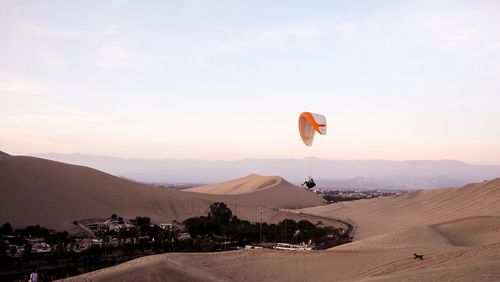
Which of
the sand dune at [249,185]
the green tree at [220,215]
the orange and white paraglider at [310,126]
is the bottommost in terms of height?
the green tree at [220,215]

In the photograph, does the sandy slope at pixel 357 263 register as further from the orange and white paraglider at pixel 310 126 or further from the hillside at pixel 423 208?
the hillside at pixel 423 208

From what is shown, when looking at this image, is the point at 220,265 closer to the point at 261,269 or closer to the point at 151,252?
the point at 261,269

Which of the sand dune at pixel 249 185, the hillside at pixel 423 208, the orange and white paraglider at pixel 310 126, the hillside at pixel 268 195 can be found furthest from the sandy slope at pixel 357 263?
the sand dune at pixel 249 185

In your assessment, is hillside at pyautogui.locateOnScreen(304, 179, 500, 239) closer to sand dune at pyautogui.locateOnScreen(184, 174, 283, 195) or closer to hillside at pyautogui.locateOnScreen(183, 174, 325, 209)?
hillside at pyautogui.locateOnScreen(183, 174, 325, 209)

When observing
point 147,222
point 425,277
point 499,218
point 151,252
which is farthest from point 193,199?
point 425,277

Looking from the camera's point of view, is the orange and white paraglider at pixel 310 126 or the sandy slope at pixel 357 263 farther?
the orange and white paraglider at pixel 310 126

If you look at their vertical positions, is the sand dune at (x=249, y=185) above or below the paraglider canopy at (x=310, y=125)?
below

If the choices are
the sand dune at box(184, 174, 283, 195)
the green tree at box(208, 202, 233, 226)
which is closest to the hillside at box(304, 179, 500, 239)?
the green tree at box(208, 202, 233, 226)
